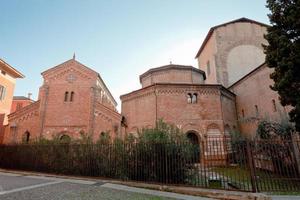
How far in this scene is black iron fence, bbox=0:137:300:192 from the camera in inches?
318

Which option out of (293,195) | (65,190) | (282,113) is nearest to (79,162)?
(65,190)

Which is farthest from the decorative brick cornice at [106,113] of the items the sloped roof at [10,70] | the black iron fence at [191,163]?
the sloped roof at [10,70]

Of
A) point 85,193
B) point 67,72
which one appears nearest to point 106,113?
point 67,72

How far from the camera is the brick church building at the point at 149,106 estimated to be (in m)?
19.0

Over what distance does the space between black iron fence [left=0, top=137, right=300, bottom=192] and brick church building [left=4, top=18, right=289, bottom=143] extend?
7666 mm

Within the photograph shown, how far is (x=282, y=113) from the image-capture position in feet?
52.1

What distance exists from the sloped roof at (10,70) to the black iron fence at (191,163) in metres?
17.6

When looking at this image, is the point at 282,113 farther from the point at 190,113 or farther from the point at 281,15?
the point at 281,15

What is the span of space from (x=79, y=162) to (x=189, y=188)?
270 inches

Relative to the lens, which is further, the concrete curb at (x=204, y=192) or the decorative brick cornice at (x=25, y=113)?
the decorative brick cornice at (x=25, y=113)

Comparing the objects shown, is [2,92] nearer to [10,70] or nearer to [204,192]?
[10,70]

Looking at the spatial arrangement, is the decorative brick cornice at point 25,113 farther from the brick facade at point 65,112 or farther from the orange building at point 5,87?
the orange building at point 5,87

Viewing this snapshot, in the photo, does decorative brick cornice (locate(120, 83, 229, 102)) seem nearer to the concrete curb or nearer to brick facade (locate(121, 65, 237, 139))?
brick facade (locate(121, 65, 237, 139))

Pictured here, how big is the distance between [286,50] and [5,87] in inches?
1125
